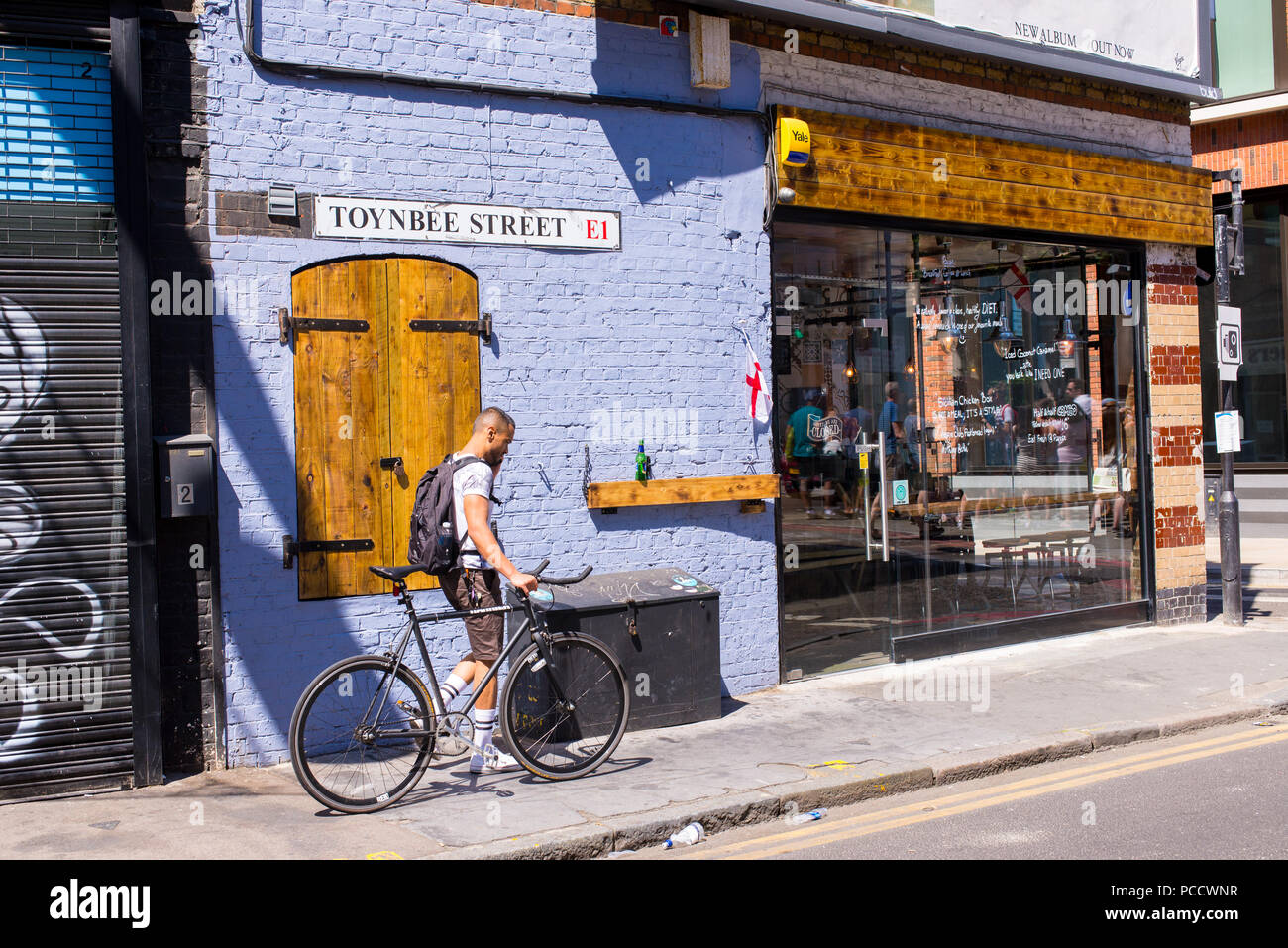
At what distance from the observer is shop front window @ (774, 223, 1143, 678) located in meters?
9.69

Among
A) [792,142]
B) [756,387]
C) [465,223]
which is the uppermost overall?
[792,142]

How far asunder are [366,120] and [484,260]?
3.79 feet

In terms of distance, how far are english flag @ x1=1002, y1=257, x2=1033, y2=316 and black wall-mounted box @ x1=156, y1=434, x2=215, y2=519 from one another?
7418mm

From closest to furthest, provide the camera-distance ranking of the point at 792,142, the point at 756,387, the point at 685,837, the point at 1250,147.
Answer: the point at 685,837 < the point at 792,142 < the point at 756,387 < the point at 1250,147

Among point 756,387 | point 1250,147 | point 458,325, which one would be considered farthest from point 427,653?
point 1250,147

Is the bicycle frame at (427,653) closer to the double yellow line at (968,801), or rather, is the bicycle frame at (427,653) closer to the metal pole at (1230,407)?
the double yellow line at (968,801)

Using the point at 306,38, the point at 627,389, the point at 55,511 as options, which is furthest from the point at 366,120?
the point at 55,511

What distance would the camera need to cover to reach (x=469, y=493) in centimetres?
655

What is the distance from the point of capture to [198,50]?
7094 mm

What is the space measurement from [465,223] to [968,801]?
4.79 metres

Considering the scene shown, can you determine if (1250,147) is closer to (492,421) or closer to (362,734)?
(492,421)

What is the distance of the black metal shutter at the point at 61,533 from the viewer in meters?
6.55

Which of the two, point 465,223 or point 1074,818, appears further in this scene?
point 465,223

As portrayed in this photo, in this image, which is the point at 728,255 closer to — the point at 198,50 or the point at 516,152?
the point at 516,152
